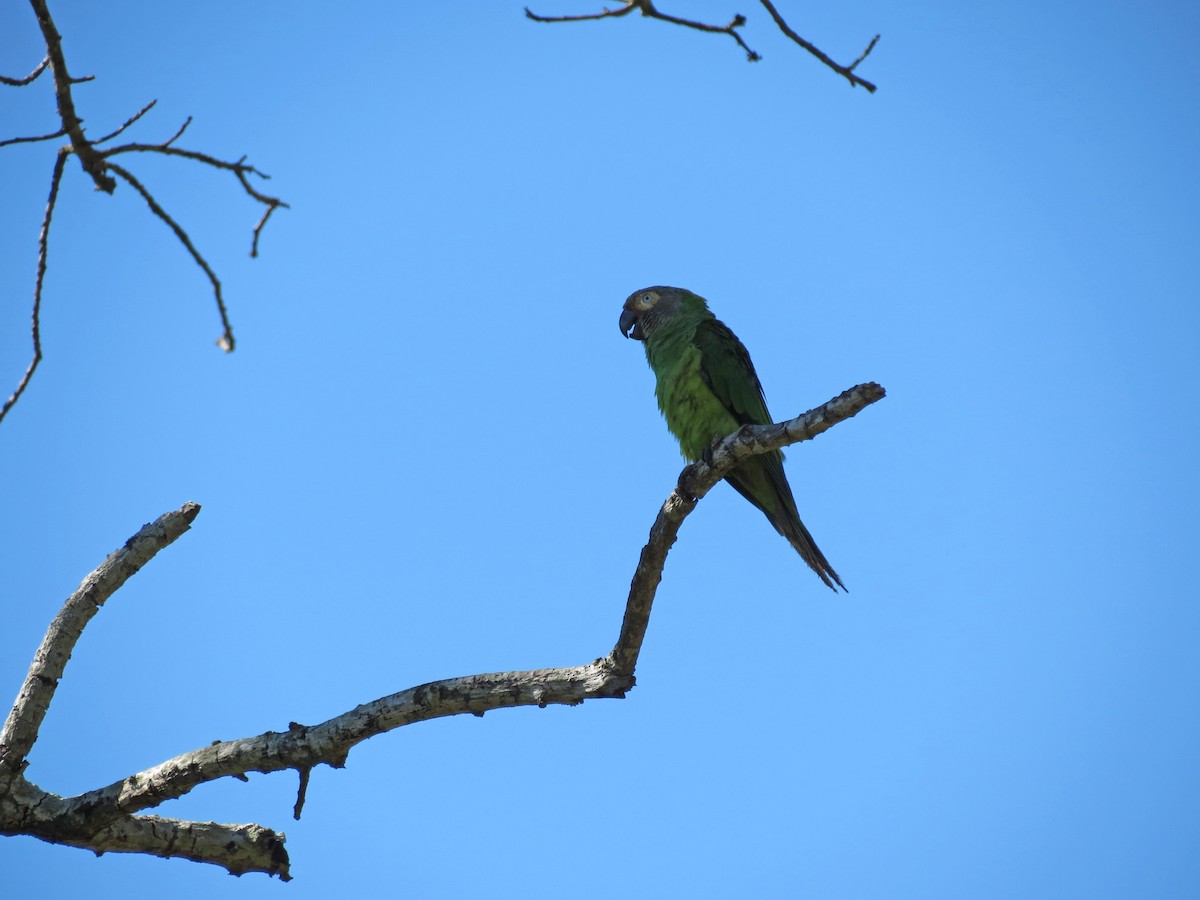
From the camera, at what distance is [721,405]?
6.89 meters

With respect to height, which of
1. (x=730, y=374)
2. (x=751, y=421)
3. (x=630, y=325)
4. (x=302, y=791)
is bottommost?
(x=302, y=791)

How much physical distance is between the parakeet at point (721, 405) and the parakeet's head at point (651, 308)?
2.24 ft

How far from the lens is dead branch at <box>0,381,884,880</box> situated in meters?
3.96

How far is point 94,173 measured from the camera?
2732 mm

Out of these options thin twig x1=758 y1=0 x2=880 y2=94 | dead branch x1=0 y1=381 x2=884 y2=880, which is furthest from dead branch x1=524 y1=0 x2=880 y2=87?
dead branch x1=0 y1=381 x2=884 y2=880

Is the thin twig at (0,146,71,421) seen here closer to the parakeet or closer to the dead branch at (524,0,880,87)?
the dead branch at (524,0,880,87)

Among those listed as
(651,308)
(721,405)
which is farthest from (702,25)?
(651,308)

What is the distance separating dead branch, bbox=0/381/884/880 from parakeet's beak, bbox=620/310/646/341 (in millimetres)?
4698

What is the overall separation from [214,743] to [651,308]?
561 centimetres

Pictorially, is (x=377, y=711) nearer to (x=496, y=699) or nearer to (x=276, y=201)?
(x=496, y=699)

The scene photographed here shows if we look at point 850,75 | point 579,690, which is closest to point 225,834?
point 579,690

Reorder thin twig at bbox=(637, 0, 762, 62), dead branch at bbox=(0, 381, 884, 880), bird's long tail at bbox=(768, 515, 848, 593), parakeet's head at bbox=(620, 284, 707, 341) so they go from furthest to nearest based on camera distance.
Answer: parakeet's head at bbox=(620, 284, 707, 341), bird's long tail at bbox=(768, 515, 848, 593), dead branch at bbox=(0, 381, 884, 880), thin twig at bbox=(637, 0, 762, 62)

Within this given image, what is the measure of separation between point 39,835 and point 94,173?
2821 mm

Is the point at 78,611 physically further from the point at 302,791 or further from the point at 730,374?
the point at 730,374
